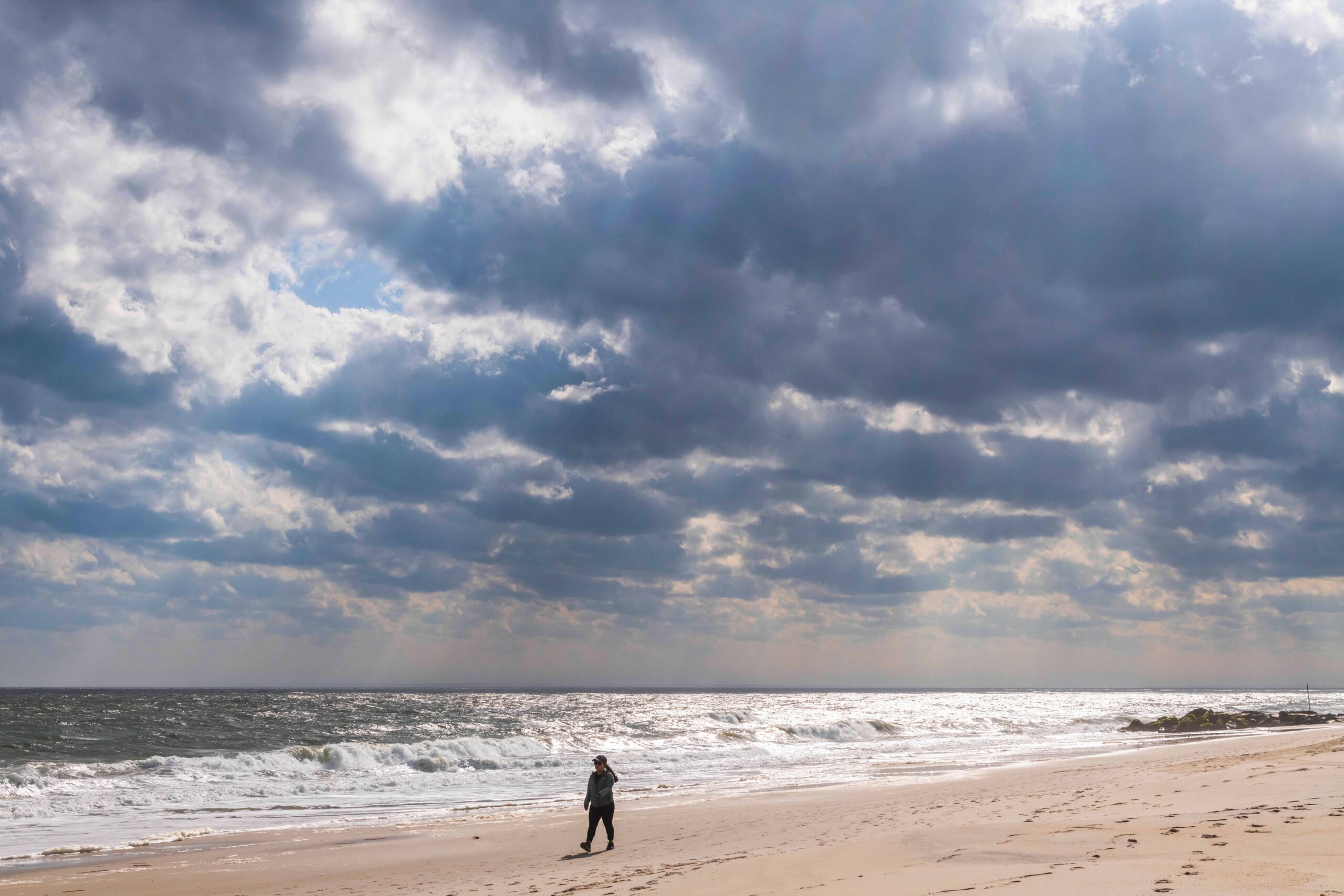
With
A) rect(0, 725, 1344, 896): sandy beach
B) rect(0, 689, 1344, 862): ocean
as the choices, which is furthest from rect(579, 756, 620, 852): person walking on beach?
rect(0, 689, 1344, 862): ocean

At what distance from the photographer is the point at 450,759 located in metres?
36.5

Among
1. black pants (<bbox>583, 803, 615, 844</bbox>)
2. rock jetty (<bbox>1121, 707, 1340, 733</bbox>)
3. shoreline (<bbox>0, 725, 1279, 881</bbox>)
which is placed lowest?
rock jetty (<bbox>1121, 707, 1340, 733</bbox>)

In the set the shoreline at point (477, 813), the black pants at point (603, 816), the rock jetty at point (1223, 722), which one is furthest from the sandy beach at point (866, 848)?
the rock jetty at point (1223, 722)

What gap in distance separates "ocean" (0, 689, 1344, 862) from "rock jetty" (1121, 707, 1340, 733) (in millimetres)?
3624

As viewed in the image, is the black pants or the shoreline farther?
the shoreline

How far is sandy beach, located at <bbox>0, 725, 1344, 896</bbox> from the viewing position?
8359mm

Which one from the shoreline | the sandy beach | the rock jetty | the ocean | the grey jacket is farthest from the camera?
the rock jetty

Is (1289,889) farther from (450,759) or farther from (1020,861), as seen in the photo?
(450,759)

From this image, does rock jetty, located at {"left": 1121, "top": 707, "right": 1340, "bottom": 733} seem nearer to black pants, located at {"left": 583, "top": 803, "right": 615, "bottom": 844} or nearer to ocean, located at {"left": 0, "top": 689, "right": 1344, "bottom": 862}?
ocean, located at {"left": 0, "top": 689, "right": 1344, "bottom": 862}

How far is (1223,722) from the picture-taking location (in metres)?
54.8

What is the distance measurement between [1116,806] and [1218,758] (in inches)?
589

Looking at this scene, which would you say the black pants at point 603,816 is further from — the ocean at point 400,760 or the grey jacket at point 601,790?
the ocean at point 400,760

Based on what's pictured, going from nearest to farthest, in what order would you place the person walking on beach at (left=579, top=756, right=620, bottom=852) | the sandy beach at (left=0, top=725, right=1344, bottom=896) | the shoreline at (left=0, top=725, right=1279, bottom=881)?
1. the sandy beach at (left=0, top=725, right=1344, bottom=896)
2. the person walking on beach at (left=579, top=756, right=620, bottom=852)
3. the shoreline at (left=0, top=725, right=1279, bottom=881)

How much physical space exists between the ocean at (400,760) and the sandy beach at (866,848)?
3.64m
